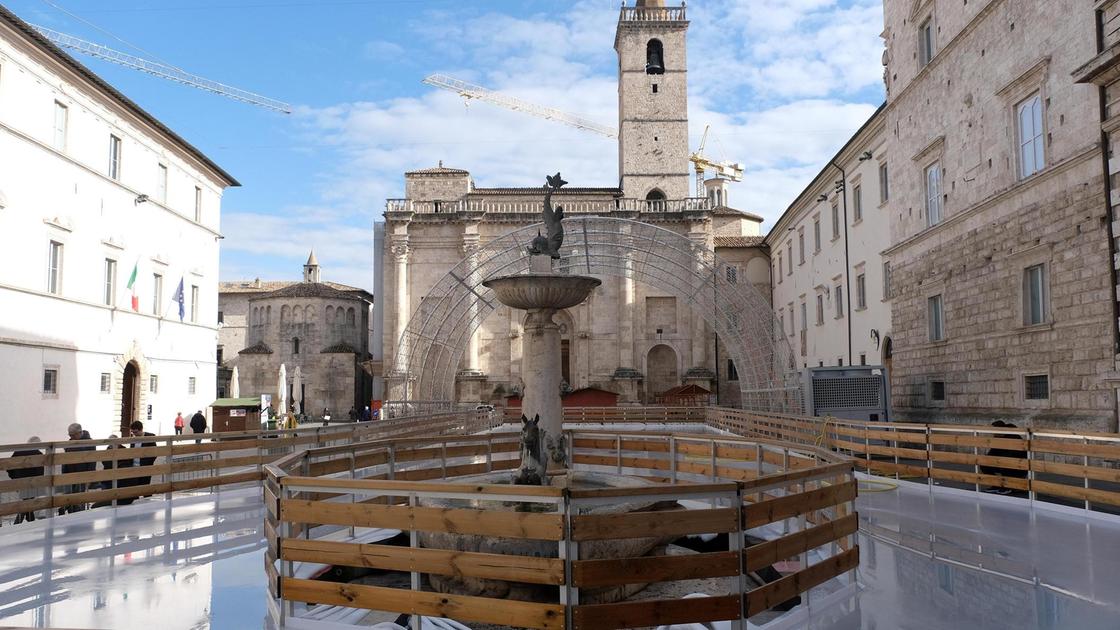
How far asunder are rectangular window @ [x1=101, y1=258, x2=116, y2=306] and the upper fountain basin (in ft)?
67.6

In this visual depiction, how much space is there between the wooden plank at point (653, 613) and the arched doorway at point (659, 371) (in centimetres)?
4284

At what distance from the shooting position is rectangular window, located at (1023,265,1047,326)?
16.4 meters

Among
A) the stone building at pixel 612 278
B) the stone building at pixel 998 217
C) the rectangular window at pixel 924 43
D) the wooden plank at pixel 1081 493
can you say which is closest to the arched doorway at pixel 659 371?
the stone building at pixel 612 278

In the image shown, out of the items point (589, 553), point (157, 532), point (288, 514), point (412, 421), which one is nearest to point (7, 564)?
point (157, 532)

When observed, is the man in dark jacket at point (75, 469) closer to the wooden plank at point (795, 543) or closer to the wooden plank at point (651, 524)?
the wooden plank at point (651, 524)

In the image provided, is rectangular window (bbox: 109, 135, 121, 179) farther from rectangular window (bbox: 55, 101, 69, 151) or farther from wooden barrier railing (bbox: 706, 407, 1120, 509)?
wooden barrier railing (bbox: 706, 407, 1120, 509)

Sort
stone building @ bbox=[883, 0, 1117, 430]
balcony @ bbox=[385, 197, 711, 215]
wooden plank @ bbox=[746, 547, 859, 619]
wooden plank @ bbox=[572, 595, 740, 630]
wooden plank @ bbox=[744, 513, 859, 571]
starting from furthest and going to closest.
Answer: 1. balcony @ bbox=[385, 197, 711, 215]
2. stone building @ bbox=[883, 0, 1117, 430]
3. wooden plank @ bbox=[744, 513, 859, 571]
4. wooden plank @ bbox=[746, 547, 859, 619]
5. wooden plank @ bbox=[572, 595, 740, 630]

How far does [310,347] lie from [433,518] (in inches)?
2108

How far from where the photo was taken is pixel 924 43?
22297 mm

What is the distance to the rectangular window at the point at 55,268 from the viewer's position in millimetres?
23422

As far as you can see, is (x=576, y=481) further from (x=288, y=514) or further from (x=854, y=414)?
(x=854, y=414)

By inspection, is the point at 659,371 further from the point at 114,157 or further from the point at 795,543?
the point at 795,543

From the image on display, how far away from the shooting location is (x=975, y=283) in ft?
62.8

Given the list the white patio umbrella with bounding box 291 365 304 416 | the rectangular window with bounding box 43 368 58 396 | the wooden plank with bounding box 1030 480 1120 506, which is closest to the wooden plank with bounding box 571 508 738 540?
the wooden plank with bounding box 1030 480 1120 506
